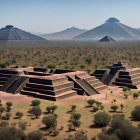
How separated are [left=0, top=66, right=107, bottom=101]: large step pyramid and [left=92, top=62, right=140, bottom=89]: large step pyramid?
512 cm

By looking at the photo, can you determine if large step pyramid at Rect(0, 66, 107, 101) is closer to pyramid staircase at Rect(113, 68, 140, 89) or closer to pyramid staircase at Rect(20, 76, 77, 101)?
pyramid staircase at Rect(20, 76, 77, 101)

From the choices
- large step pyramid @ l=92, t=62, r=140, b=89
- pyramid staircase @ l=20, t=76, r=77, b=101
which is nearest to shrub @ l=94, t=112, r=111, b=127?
pyramid staircase @ l=20, t=76, r=77, b=101

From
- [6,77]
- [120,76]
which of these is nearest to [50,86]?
[6,77]

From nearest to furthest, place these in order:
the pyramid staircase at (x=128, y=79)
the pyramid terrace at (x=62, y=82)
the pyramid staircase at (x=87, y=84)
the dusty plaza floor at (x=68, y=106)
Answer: the dusty plaza floor at (x=68, y=106) → the pyramid terrace at (x=62, y=82) → the pyramid staircase at (x=87, y=84) → the pyramid staircase at (x=128, y=79)

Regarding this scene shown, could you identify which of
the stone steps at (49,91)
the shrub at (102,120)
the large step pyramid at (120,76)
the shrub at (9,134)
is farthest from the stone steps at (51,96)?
the shrub at (9,134)

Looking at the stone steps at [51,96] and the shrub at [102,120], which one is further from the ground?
the stone steps at [51,96]

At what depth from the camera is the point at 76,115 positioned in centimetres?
2970

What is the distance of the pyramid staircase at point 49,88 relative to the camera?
41131mm

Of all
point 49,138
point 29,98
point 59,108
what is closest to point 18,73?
point 29,98

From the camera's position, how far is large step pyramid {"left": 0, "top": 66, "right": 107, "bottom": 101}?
42.0 meters

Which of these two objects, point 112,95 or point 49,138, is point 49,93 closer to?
point 112,95

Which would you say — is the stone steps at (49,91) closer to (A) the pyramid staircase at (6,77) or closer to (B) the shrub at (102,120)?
(A) the pyramid staircase at (6,77)

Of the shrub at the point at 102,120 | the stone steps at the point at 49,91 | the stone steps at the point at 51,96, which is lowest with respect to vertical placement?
the shrub at the point at 102,120

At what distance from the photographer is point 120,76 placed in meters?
54.5
